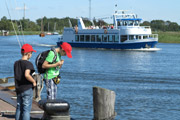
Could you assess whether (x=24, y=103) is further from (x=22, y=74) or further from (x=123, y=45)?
(x=123, y=45)

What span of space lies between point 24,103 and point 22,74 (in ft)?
1.87

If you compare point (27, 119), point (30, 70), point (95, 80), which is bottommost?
point (95, 80)

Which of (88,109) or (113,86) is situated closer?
(88,109)

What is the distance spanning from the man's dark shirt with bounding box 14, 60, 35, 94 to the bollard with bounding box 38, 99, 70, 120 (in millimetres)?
871

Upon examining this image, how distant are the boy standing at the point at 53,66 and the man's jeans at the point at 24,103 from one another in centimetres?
83

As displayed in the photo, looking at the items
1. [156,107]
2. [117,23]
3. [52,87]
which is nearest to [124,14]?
[117,23]

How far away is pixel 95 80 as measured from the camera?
2908 cm

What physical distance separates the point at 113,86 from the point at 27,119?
17.8 meters

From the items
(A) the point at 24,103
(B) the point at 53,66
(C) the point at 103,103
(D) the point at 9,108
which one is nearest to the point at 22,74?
(A) the point at 24,103

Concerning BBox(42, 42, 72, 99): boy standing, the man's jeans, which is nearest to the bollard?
BBox(42, 42, 72, 99): boy standing

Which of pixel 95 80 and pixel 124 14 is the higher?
pixel 124 14

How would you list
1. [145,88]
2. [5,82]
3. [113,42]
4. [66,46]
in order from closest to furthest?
[66,46] → [5,82] → [145,88] → [113,42]

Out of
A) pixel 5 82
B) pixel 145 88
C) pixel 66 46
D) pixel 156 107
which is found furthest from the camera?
pixel 145 88

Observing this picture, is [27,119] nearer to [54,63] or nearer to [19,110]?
[19,110]
